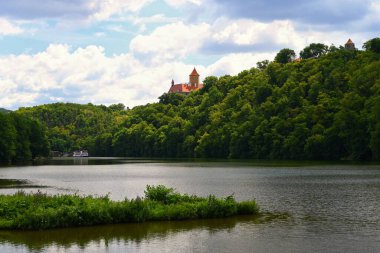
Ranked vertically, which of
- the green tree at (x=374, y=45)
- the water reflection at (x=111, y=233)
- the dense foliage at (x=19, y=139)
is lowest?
the water reflection at (x=111, y=233)

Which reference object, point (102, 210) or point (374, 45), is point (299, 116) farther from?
point (102, 210)

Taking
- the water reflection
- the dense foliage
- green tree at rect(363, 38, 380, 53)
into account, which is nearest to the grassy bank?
the water reflection

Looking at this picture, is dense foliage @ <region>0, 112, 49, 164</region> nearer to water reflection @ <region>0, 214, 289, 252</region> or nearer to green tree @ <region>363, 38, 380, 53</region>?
water reflection @ <region>0, 214, 289, 252</region>

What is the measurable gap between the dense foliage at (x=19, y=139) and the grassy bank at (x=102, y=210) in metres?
88.9

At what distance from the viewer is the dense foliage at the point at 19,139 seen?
11825cm

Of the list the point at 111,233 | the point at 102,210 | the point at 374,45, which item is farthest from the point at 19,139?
the point at 111,233

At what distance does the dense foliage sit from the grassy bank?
8891 centimetres

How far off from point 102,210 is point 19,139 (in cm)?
10722

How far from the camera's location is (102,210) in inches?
1217

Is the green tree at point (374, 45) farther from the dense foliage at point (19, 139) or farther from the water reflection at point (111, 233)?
the water reflection at point (111, 233)

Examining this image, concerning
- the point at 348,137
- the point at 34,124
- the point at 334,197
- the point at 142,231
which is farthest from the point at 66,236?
the point at 34,124

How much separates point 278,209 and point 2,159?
102 m

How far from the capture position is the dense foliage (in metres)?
118

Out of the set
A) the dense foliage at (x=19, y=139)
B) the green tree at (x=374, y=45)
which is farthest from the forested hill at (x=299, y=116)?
the dense foliage at (x=19, y=139)
